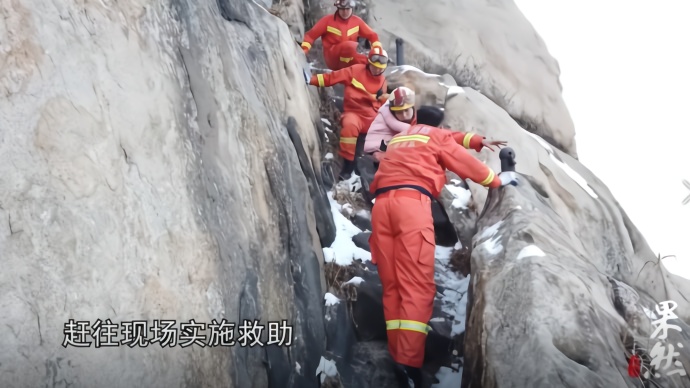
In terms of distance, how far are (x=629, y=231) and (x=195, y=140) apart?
A: 6534 millimetres

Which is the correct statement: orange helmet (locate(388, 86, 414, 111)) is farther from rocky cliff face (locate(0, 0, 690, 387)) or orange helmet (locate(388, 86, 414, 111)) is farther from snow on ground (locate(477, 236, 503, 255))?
snow on ground (locate(477, 236, 503, 255))

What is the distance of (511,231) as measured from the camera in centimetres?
574

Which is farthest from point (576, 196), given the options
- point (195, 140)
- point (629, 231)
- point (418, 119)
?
point (195, 140)

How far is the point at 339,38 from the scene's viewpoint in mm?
9828

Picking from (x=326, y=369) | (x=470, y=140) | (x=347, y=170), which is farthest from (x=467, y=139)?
(x=326, y=369)

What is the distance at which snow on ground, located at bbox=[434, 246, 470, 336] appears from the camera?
20.2 ft

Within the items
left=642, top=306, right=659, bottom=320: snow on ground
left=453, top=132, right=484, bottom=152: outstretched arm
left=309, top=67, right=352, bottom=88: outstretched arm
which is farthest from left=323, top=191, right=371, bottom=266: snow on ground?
left=642, top=306, right=659, bottom=320: snow on ground

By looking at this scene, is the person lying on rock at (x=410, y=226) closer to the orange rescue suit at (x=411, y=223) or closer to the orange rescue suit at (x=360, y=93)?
the orange rescue suit at (x=411, y=223)

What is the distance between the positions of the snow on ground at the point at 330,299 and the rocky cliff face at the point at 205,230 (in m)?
0.12

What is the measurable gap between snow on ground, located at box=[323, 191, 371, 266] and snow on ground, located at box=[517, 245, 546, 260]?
172 cm

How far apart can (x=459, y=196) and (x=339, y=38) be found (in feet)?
11.2

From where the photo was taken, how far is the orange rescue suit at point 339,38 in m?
9.71

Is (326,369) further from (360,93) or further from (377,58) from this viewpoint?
(377,58)

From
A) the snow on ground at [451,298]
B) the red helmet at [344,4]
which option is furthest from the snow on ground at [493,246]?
the red helmet at [344,4]
